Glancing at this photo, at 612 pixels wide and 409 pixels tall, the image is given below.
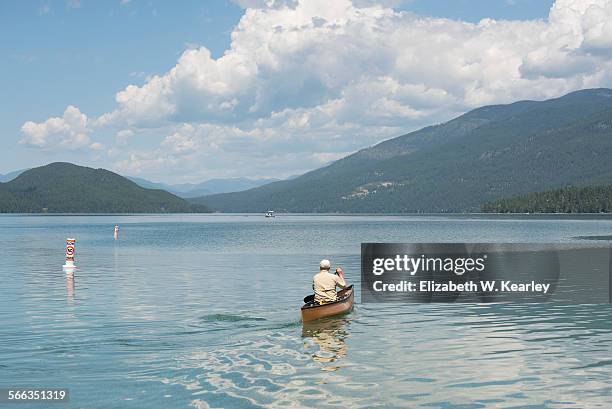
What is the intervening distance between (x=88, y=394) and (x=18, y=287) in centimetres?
3368

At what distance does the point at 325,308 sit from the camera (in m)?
33.1

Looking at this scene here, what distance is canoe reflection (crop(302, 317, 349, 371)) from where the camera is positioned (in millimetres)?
24703

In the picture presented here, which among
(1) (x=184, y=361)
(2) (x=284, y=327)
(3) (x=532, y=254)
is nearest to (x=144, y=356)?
(1) (x=184, y=361)

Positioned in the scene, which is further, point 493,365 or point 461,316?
point 461,316

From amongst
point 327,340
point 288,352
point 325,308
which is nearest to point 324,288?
point 325,308

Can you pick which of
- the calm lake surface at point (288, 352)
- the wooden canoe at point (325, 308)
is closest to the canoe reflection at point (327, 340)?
the calm lake surface at point (288, 352)

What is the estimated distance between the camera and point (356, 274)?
2395 inches

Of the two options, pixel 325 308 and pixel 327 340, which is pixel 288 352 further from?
pixel 325 308

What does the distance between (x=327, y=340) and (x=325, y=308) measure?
448 centimetres

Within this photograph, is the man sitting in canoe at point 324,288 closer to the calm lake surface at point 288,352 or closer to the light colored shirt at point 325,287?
the light colored shirt at point 325,287

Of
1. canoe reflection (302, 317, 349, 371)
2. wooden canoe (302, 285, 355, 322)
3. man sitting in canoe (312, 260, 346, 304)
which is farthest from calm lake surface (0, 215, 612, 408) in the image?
man sitting in canoe (312, 260, 346, 304)

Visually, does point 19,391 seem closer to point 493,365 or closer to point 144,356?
point 144,356

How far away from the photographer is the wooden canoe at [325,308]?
107 ft

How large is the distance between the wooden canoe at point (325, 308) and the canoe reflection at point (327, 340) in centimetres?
36
